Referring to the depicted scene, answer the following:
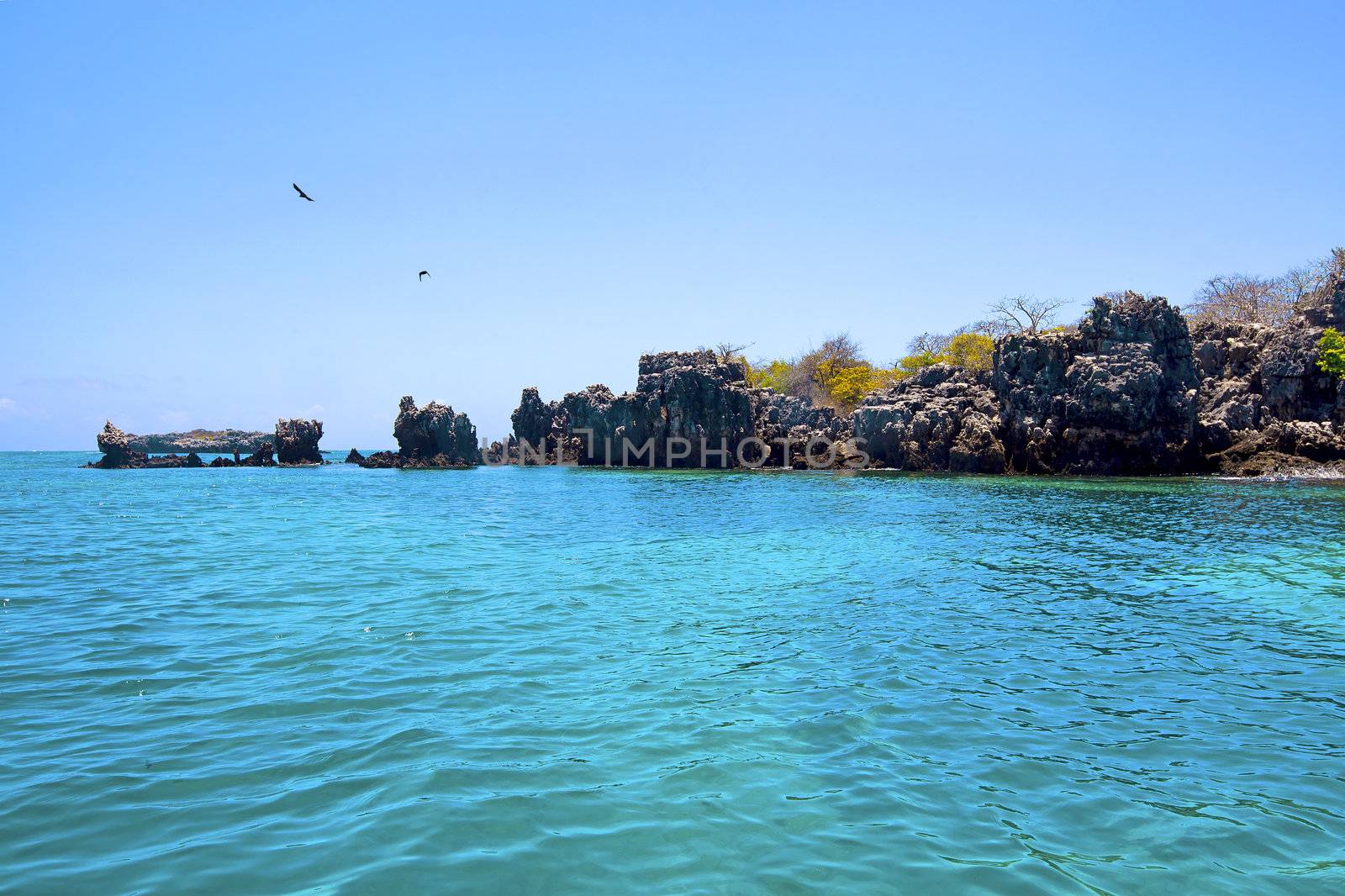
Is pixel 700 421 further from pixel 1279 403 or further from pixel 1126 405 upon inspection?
pixel 1279 403

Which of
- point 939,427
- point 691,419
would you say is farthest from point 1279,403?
point 691,419

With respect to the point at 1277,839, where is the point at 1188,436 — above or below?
above

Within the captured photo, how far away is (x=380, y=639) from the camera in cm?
1084

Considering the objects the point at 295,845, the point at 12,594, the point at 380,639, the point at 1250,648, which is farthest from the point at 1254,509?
the point at 12,594

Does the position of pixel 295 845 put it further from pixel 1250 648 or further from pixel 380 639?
pixel 1250 648

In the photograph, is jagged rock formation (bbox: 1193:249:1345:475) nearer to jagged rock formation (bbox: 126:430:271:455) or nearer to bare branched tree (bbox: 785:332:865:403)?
bare branched tree (bbox: 785:332:865:403)

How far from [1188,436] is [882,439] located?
19.7m

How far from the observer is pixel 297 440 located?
88.6 m

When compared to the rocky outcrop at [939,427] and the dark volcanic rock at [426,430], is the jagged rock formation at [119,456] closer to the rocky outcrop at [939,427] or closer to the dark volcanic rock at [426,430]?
the dark volcanic rock at [426,430]

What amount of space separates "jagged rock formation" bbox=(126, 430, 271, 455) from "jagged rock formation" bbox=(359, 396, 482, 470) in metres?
81.7

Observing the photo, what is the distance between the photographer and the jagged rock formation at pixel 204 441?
15675 cm

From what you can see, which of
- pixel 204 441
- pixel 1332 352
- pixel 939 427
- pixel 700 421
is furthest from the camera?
pixel 204 441

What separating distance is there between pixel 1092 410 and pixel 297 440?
80.1 metres

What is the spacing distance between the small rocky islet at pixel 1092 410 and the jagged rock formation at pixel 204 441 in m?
115
